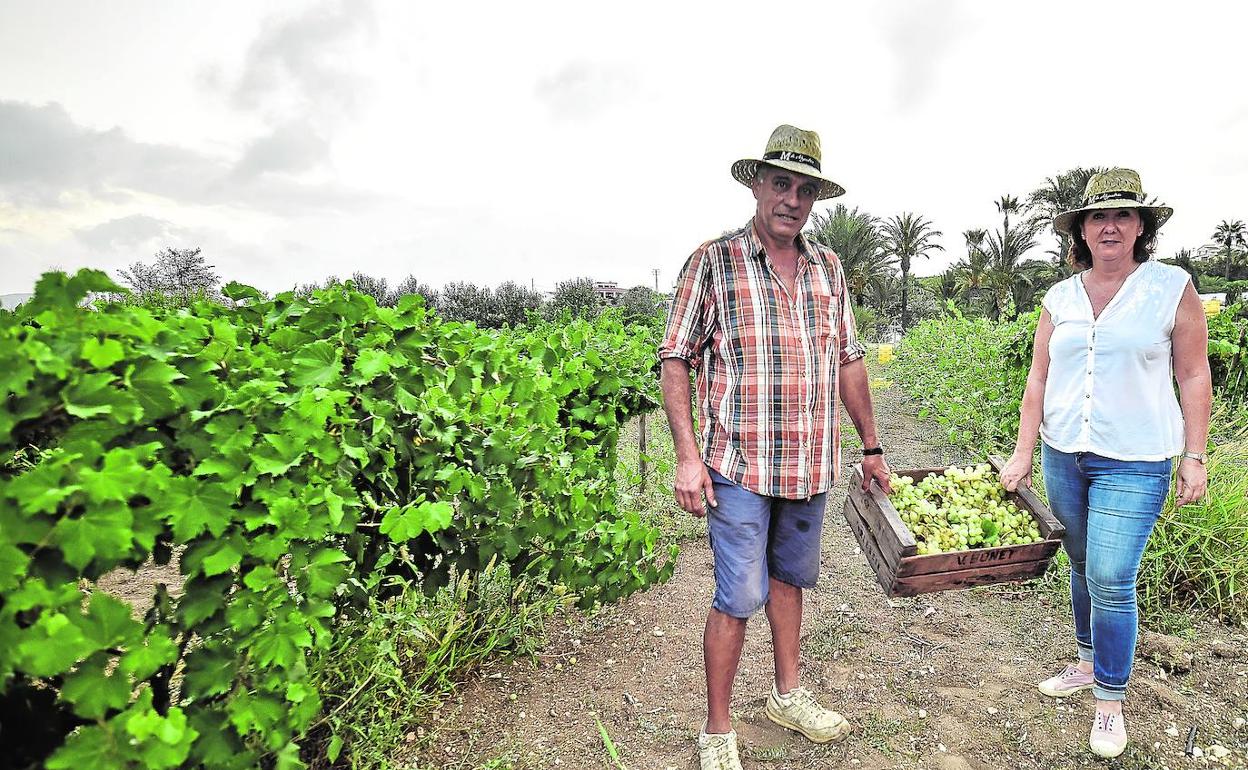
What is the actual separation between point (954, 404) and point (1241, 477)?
11.0 feet

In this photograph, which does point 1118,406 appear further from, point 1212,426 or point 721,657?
point 1212,426

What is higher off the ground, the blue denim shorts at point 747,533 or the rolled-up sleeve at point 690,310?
the rolled-up sleeve at point 690,310

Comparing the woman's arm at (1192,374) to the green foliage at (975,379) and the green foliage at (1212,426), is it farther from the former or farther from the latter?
the green foliage at (975,379)

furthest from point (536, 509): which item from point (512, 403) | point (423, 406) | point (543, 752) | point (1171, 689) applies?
point (1171, 689)

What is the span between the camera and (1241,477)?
4.25 m

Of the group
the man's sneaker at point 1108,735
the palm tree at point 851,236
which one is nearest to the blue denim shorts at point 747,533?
the man's sneaker at point 1108,735

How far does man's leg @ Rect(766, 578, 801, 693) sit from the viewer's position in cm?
262

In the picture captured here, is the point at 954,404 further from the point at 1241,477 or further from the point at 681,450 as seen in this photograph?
the point at 681,450

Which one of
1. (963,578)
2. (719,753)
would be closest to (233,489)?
(719,753)

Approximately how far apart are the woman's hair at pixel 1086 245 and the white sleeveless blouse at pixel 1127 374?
0.08 metres

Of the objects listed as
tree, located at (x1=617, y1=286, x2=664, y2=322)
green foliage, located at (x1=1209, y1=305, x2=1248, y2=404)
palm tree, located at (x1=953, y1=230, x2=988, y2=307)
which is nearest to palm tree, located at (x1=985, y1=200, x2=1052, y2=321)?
palm tree, located at (x1=953, y1=230, x2=988, y2=307)

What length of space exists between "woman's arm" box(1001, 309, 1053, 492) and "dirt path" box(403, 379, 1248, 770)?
3.05 feet

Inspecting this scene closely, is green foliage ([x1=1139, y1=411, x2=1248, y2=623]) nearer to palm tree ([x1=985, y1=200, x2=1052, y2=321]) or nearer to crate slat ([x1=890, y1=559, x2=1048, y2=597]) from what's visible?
crate slat ([x1=890, y1=559, x2=1048, y2=597])

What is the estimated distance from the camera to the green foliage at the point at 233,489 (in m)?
1.25
